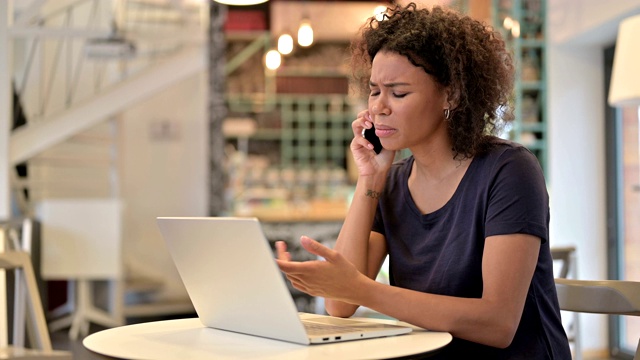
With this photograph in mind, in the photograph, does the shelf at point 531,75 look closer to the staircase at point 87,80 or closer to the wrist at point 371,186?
the staircase at point 87,80

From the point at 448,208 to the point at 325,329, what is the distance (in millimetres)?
396

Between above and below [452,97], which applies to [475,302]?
below

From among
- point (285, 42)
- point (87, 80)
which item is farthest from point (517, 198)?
point (87, 80)

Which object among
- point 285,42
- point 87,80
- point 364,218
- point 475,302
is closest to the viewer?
point 475,302

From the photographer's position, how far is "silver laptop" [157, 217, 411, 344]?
1.38 m

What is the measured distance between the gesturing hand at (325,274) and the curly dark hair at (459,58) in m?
0.43

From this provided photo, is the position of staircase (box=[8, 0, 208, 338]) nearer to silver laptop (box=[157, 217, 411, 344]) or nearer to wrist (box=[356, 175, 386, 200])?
wrist (box=[356, 175, 386, 200])

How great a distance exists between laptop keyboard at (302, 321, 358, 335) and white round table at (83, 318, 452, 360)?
5 cm

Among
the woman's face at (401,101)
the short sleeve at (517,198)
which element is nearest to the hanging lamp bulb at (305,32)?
the woman's face at (401,101)

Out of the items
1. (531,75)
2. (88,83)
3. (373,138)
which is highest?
(88,83)

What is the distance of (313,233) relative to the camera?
7281mm

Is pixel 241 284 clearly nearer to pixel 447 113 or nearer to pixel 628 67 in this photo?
pixel 447 113

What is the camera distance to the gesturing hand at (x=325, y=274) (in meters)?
1.46

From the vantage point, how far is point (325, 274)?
1498 mm
